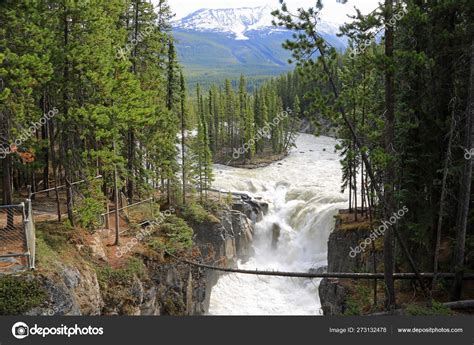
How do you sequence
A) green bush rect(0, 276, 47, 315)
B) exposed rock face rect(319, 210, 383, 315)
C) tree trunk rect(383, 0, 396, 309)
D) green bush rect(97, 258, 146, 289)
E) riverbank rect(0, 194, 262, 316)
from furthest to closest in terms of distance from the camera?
exposed rock face rect(319, 210, 383, 315) < green bush rect(97, 258, 146, 289) < riverbank rect(0, 194, 262, 316) < green bush rect(0, 276, 47, 315) < tree trunk rect(383, 0, 396, 309)

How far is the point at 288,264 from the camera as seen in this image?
3938 cm

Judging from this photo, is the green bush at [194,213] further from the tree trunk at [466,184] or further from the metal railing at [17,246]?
the tree trunk at [466,184]

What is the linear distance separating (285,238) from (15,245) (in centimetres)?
3035

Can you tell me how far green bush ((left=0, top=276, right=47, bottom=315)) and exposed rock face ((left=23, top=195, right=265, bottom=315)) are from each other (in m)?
0.20

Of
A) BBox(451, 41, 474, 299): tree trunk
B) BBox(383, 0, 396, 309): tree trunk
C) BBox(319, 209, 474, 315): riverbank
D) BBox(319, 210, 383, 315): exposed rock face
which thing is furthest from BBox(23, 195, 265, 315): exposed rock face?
BBox(451, 41, 474, 299): tree trunk

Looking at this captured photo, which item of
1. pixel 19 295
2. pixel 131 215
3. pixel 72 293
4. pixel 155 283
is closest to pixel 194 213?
pixel 131 215

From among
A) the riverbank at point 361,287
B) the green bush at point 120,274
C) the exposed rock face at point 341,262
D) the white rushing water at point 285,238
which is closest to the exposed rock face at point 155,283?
the green bush at point 120,274

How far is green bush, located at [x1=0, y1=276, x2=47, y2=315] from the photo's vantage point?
1127cm

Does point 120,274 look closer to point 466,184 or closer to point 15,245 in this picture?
point 15,245

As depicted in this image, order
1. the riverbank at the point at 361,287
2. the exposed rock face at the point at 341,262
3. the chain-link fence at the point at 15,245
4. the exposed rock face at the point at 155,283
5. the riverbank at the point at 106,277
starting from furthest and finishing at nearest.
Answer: the exposed rock face at the point at 341,262
the riverbank at the point at 361,287
the exposed rock face at the point at 155,283
the chain-link fence at the point at 15,245
the riverbank at the point at 106,277

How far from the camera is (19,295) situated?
460 inches

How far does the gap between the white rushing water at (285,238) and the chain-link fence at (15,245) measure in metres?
20.8

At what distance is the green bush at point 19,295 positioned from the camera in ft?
37.0

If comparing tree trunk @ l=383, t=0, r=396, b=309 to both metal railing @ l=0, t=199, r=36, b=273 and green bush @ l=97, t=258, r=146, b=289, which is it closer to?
metal railing @ l=0, t=199, r=36, b=273
